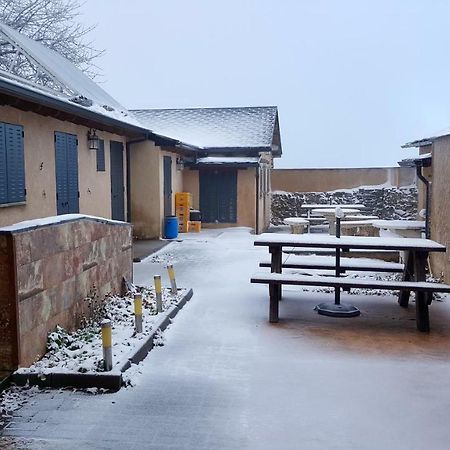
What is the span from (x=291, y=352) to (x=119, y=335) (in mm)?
1778

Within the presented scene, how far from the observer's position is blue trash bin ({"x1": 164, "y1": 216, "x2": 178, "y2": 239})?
15.9m

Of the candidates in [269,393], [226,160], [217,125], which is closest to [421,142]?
[269,393]

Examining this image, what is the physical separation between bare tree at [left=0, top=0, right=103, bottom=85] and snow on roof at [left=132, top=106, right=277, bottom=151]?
315cm

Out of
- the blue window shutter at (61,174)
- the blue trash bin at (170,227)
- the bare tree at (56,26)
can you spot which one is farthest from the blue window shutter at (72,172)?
the bare tree at (56,26)

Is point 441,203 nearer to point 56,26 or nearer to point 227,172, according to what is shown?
point 227,172

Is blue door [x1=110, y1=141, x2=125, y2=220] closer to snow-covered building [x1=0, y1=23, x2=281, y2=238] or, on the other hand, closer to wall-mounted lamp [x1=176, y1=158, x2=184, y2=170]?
snow-covered building [x1=0, y1=23, x2=281, y2=238]

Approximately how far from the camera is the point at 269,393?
4758mm

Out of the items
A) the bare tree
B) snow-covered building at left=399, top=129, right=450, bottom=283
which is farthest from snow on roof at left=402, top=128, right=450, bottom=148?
the bare tree

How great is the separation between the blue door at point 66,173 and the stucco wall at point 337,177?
14.5 metres

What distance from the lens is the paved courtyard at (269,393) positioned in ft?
13.0

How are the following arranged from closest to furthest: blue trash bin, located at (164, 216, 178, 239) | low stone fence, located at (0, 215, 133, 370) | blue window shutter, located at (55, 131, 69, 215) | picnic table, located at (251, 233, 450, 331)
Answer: low stone fence, located at (0, 215, 133, 370) < picnic table, located at (251, 233, 450, 331) < blue window shutter, located at (55, 131, 69, 215) < blue trash bin, located at (164, 216, 178, 239)

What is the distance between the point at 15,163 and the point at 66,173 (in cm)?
205

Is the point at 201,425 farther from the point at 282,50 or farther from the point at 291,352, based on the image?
the point at 282,50

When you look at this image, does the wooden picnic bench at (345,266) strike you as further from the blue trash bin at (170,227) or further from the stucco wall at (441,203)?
the blue trash bin at (170,227)
